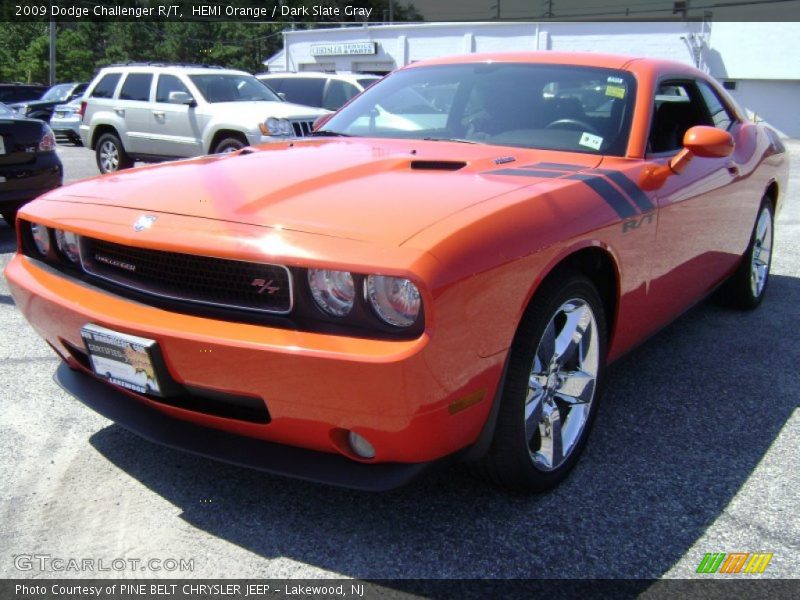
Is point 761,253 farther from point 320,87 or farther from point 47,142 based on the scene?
point 320,87

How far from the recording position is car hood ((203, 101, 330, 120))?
10016 mm

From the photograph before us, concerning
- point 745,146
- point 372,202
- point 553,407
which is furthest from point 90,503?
point 745,146

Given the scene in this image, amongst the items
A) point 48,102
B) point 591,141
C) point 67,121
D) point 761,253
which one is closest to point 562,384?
point 591,141

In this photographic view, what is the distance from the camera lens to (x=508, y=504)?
2549 millimetres

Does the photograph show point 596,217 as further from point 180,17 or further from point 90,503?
point 180,17

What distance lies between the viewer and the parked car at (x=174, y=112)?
10188mm

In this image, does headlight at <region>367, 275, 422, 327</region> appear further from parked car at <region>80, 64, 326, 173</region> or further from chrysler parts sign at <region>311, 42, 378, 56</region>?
chrysler parts sign at <region>311, 42, 378, 56</region>

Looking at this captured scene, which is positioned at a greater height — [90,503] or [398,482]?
[398,482]

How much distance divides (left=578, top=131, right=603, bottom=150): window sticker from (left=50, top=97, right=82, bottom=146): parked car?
1648 centimetres

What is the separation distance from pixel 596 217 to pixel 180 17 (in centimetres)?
6667

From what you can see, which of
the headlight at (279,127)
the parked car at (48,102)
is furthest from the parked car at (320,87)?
the parked car at (48,102)

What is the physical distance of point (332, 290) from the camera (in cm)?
208

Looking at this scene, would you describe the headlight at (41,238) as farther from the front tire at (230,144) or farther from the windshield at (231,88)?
the windshield at (231,88)

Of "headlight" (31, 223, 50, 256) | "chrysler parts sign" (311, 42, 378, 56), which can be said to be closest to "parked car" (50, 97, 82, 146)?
"headlight" (31, 223, 50, 256)
